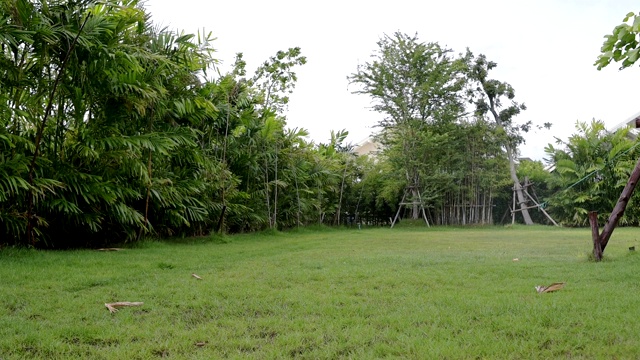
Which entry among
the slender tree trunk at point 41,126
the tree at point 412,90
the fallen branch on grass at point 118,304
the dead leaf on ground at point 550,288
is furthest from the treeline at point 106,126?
the tree at point 412,90

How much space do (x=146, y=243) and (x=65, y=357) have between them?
5.04m

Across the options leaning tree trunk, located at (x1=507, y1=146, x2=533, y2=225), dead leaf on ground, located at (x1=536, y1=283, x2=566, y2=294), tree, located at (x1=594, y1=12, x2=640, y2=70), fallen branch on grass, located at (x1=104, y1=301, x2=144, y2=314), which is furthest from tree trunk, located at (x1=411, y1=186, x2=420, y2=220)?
tree, located at (x1=594, y1=12, x2=640, y2=70)

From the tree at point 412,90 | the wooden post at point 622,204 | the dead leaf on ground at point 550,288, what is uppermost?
the tree at point 412,90

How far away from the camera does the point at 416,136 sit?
1455cm

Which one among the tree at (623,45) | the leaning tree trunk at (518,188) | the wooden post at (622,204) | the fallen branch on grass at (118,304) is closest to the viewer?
the tree at (623,45)

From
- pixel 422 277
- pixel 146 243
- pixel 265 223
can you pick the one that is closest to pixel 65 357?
pixel 422 277

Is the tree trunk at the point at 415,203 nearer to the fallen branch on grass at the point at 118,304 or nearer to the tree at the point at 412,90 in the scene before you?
the tree at the point at 412,90

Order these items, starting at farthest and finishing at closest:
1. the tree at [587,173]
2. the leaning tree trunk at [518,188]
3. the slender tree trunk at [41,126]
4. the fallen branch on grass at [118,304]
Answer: the leaning tree trunk at [518,188] < the tree at [587,173] < the slender tree trunk at [41,126] < the fallen branch on grass at [118,304]

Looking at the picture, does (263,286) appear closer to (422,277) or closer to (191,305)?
(191,305)

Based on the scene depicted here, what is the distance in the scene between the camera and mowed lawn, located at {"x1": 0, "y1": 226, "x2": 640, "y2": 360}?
2.16m

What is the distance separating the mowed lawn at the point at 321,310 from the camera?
2.16m

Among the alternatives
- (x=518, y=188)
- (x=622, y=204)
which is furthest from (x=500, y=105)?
(x=622, y=204)

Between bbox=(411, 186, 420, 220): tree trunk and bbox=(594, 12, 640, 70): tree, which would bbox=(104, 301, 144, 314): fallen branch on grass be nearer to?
bbox=(594, 12, 640, 70): tree

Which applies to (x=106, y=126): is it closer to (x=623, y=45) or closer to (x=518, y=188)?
(x=623, y=45)
